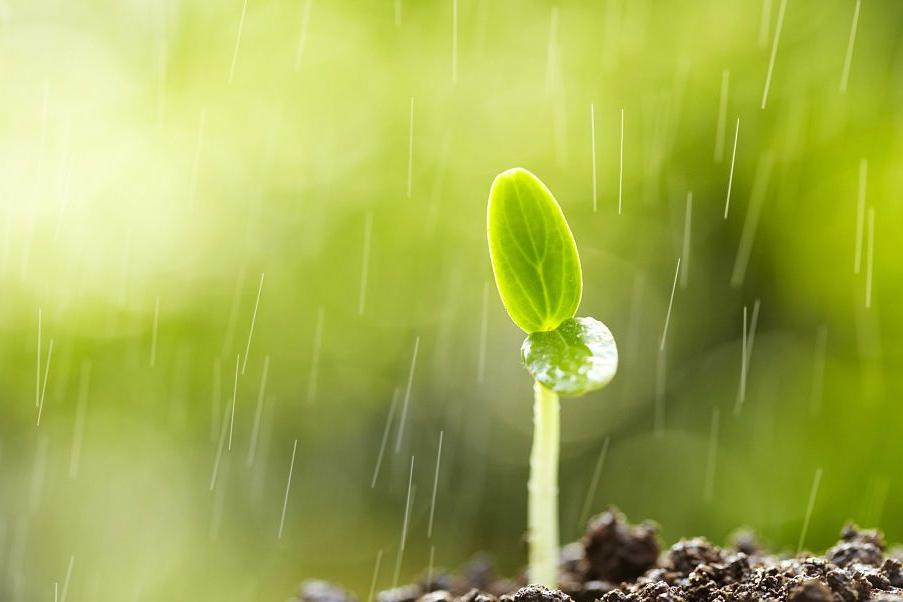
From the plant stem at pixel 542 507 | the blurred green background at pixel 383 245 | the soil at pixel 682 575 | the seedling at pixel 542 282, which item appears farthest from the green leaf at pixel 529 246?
the blurred green background at pixel 383 245

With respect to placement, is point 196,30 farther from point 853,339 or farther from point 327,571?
point 853,339

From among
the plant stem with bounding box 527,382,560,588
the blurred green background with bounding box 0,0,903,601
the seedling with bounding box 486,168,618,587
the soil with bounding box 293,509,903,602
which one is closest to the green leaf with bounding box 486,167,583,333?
the seedling with bounding box 486,168,618,587

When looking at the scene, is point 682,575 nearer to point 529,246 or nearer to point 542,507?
point 542,507

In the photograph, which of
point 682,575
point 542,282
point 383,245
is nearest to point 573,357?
point 542,282

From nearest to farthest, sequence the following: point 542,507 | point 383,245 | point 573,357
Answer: point 573,357 < point 542,507 < point 383,245

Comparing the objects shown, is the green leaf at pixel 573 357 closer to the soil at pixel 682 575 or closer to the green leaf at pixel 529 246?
the green leaf at pixel 529 246

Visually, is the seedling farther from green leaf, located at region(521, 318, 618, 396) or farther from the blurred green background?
the blurred green background

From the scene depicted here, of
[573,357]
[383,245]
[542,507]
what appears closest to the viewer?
[573,357]
